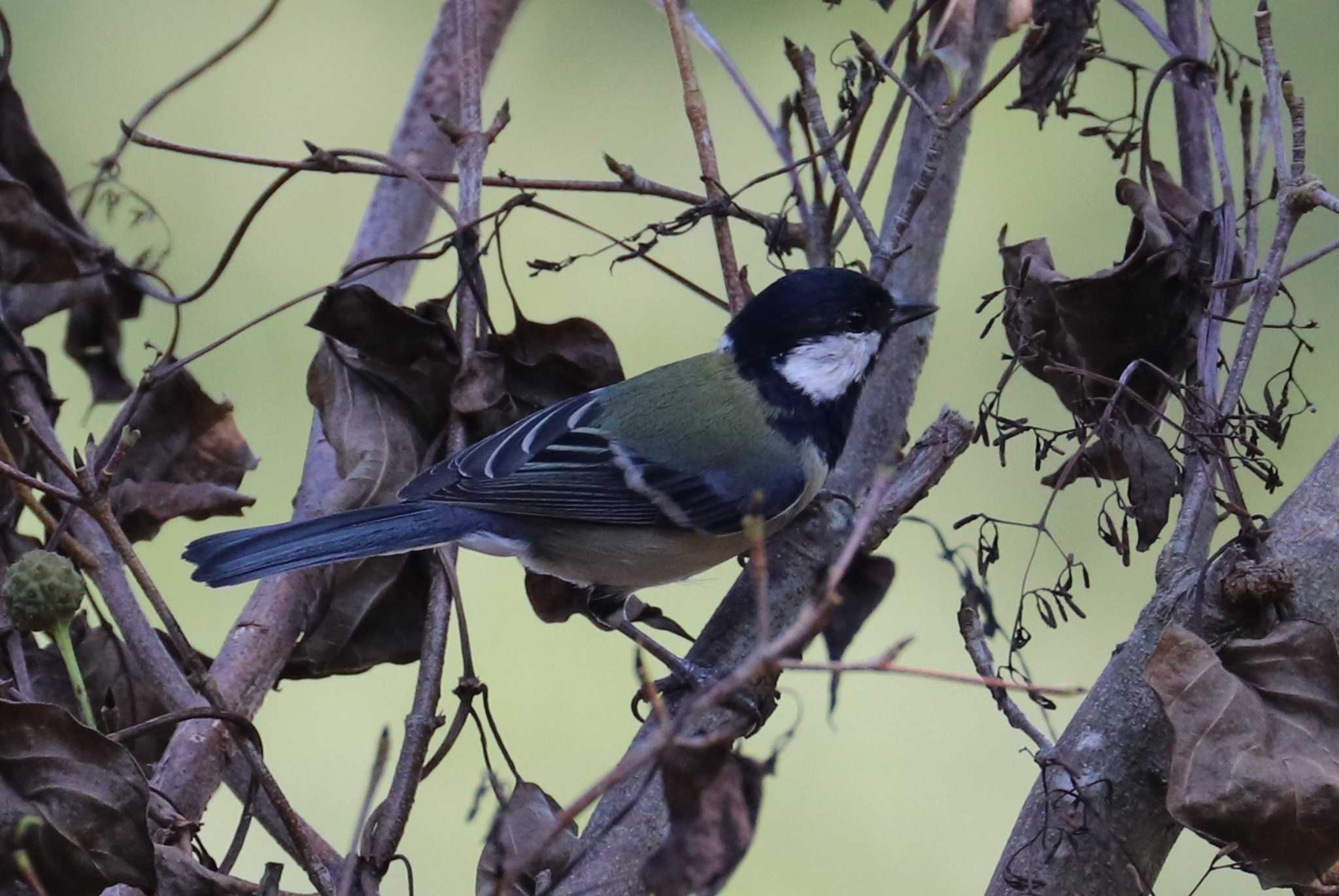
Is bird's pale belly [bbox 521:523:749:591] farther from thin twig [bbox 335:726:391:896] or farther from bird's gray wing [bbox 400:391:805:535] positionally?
thin twig [bbox 335:726:391:896]

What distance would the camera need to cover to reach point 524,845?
1295 millimetres

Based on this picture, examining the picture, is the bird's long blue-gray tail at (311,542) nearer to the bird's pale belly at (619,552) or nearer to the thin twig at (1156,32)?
the bird's pale belly at (619,552)

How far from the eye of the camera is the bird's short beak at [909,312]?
186 centimetres

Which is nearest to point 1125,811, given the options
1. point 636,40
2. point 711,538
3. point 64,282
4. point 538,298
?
point 711,538

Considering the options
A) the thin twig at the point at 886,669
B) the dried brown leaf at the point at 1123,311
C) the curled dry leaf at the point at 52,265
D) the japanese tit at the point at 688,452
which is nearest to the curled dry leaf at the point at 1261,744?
the thin twig at the point at 886,669

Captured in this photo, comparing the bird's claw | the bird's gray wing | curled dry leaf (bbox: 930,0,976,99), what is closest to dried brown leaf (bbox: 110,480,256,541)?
the bird's gray wing

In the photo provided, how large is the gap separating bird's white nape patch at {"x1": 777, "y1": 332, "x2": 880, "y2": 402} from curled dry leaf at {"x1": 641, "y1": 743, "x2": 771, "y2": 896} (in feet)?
4.09

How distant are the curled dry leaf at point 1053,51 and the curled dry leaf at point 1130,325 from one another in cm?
25

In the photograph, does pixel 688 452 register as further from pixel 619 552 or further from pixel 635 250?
pixel 635 250

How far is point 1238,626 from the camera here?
1211 mm

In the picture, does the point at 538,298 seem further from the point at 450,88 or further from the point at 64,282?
the point at 64,282

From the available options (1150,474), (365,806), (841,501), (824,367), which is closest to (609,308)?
(824,367)

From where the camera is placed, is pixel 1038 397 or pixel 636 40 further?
pixel 636 40

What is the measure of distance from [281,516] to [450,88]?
1.60m
